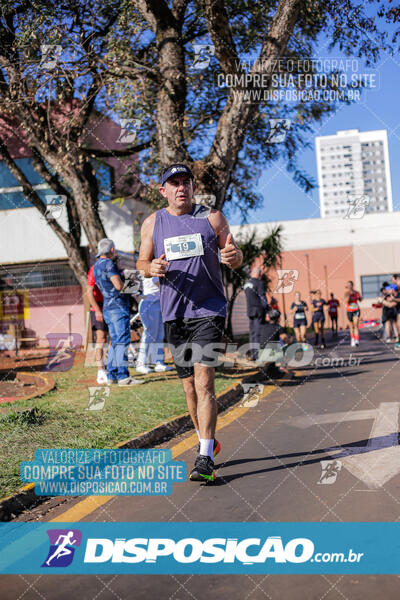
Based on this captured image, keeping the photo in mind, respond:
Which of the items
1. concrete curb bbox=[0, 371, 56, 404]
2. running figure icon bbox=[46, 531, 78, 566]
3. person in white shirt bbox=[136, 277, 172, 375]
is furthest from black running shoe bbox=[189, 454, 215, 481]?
→ person in white shirt bbox=[136, 277, 172, 375]

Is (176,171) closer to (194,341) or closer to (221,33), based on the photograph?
(194,341)

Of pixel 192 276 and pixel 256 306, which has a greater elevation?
pixel 192 276

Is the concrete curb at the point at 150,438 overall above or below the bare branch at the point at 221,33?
below

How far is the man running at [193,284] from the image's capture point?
14.2 ft

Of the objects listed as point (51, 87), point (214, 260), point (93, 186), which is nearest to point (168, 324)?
point (214, 260)

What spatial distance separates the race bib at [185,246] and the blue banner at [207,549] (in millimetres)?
1874

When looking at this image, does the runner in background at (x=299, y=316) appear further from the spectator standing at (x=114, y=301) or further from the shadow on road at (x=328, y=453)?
the shadow on road at (x=328, y=453)

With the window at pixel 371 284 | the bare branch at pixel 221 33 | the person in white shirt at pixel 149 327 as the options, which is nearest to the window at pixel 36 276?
the person in white shirt at pixel 149 327

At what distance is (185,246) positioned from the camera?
14.5 feet

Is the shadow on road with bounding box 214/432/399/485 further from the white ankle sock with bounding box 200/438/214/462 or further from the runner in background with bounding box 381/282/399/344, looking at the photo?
the runner in background with bounding box 381/282/399/344

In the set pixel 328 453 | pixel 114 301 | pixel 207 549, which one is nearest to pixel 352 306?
pixel 114 301

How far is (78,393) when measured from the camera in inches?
318

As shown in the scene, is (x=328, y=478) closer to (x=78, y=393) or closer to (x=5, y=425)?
(x=5, y=425)

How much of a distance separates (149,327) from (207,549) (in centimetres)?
709
